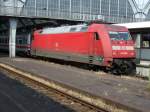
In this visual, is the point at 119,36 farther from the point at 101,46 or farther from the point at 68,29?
the point at 68,29

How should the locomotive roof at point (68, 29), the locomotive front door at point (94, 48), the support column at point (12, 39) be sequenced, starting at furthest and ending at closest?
1. the support column at point (12, 39)
2. the locomotive roof at point (68, 29)
3. the locomotive front door at point (94, 48)

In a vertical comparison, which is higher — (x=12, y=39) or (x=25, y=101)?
(x=12, y=39)

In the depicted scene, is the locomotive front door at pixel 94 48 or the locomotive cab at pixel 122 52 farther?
the locomotive front door at pixel 94 48

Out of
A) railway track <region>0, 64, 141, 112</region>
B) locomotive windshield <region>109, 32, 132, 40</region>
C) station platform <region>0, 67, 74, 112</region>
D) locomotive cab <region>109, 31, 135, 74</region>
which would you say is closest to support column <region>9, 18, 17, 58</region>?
locomotive windshield <region>109, 32, 132, 40</region>

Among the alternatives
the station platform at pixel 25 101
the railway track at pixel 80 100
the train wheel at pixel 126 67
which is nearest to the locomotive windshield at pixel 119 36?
the train wheel at pixel 126 67

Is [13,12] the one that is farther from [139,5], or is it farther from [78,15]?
[139,5]

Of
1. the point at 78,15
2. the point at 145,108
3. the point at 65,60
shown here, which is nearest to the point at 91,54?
the point at 65,60

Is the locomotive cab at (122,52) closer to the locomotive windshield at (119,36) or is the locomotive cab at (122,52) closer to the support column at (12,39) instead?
the locomotive windshield at (119,36)

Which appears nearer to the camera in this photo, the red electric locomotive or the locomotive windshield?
the red electric locomotive

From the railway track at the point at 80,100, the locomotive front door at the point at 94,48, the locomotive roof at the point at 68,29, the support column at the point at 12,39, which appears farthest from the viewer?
the support column at the point at 12,39

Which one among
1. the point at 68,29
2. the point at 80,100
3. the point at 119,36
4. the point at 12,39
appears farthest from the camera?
the point at 12,39

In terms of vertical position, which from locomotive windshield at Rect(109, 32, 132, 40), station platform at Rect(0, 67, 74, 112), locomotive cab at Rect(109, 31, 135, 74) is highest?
locomotive windshield at Rect(109, 32, 132, 40)

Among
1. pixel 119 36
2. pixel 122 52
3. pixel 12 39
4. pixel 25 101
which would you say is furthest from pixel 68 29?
pixel 12 39

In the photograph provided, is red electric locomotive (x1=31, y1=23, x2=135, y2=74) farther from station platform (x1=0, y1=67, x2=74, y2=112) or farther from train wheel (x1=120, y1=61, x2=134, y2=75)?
station platform (x1=0, y1=67, x2=74, y2=112)
